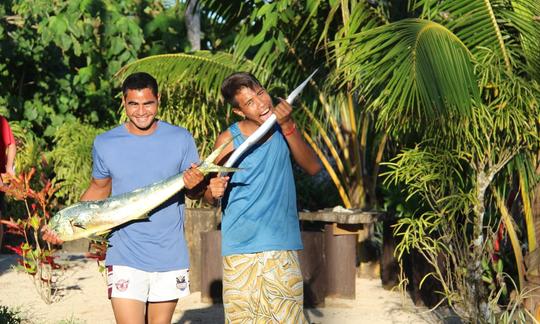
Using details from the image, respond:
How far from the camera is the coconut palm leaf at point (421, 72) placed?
5.59m

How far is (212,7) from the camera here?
927 cm

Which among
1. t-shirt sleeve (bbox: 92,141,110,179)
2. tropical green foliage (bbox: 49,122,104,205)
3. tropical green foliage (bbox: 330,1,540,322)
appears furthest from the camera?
tropical green foliage (bbox: 49,122,104,205)

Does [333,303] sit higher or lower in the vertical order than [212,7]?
lower

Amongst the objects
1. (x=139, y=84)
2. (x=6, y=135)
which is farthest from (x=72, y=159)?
(x=139, y=84)

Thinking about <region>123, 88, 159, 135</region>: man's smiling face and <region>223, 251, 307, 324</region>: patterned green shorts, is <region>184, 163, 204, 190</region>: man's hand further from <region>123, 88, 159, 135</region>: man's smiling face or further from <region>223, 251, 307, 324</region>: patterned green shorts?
<region>223, 251, 307, 324</region>: patterned green shorts

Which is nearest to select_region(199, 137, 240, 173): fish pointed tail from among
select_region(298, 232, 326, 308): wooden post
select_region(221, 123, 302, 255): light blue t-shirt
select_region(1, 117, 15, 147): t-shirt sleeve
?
select_region(221, 123, 302, 255): light blue t-shirt

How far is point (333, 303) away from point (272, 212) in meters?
3.79

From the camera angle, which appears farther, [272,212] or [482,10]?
[482,10]

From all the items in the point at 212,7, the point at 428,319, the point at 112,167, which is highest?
the point at 212,7

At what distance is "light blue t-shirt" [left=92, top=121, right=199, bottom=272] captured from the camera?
14.3 feet

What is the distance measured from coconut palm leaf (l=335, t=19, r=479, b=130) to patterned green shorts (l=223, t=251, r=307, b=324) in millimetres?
1521

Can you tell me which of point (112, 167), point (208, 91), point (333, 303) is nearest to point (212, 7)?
point (208, 91)

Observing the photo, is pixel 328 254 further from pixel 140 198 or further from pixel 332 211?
pixel 140 198

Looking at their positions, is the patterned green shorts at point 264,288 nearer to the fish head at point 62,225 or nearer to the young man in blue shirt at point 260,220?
the young man in blue shirt at point 260,220
